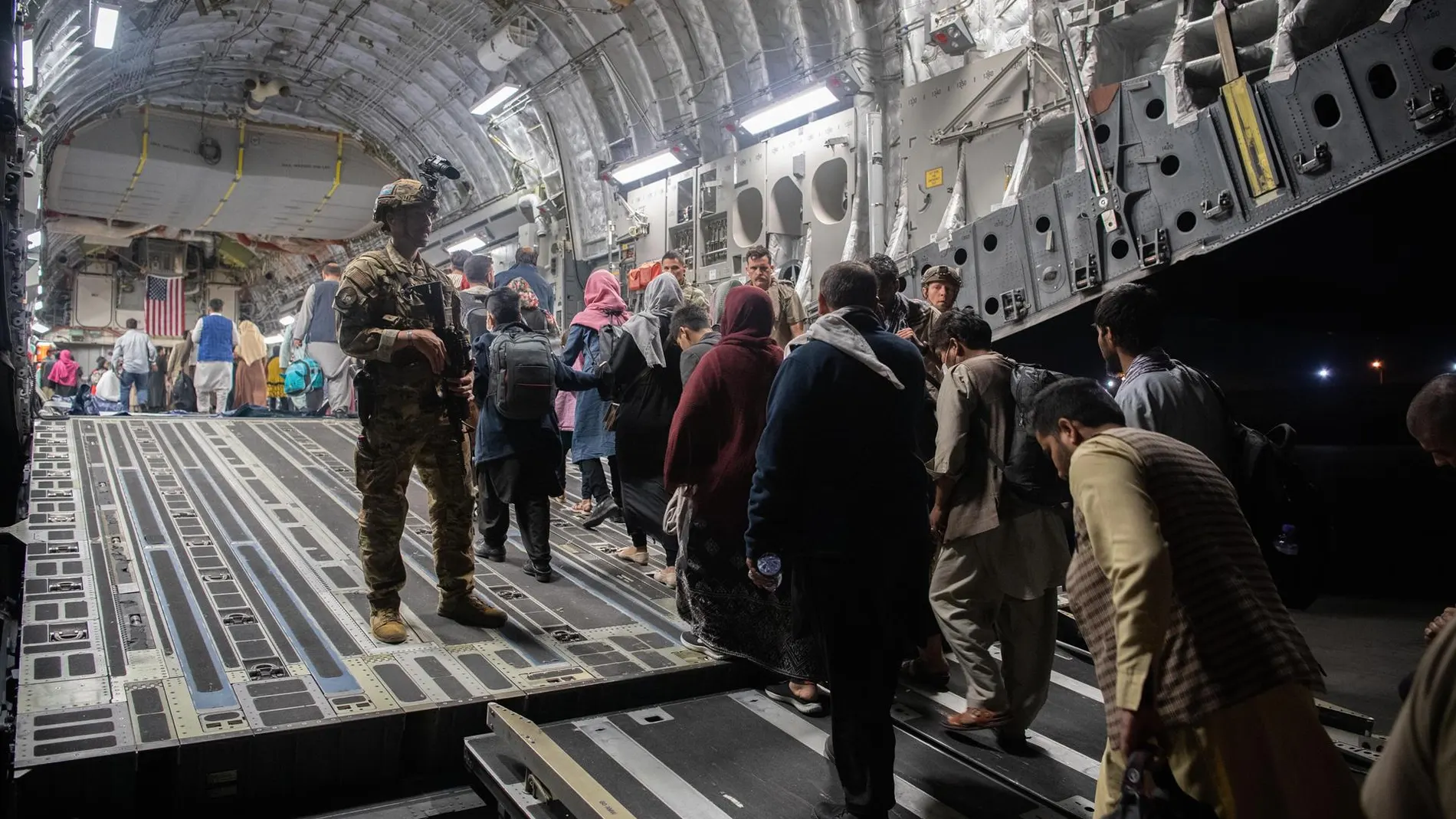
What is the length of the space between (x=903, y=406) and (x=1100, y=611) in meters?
0.92

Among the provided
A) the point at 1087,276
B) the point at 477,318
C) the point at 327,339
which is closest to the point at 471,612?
the point at 477,318

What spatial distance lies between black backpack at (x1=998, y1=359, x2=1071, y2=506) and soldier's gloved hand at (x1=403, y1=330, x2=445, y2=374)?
8.02 ft

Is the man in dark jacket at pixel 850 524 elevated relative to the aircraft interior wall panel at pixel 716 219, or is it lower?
lower

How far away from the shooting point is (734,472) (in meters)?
3.64

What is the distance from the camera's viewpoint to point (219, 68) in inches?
655

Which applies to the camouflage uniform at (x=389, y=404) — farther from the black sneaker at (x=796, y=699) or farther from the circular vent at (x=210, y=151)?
the circular vent at (x=210, y=151)

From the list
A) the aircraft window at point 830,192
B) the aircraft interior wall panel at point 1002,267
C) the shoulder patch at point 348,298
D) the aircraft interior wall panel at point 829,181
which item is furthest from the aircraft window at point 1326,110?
the aircraft window at point 830,192

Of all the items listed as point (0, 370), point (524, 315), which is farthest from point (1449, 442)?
point (524, 315)

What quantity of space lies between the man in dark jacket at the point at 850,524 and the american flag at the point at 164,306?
2954cm

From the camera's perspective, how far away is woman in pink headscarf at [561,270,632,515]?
19.5 feet

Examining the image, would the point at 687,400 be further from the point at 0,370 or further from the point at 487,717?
the point at 0,370

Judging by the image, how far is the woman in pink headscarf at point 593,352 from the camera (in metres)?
5.95

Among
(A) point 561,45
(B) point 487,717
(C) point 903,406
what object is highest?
(A) point 561,45

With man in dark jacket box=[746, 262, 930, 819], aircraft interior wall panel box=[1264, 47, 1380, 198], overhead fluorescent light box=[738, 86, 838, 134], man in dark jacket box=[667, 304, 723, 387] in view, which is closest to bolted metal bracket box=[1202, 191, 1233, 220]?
aircraft interior wall panel box=[1264, 47, 1380, 198]
